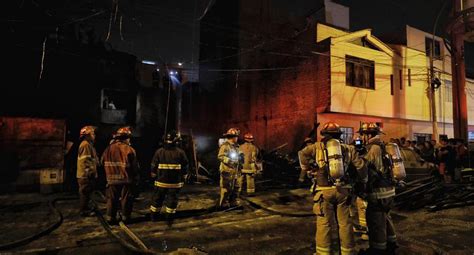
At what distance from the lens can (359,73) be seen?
1656cm

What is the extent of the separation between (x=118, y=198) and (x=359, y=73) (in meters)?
13.9

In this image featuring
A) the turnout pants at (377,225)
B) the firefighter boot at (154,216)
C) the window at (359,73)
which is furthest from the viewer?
the window at (359,73)

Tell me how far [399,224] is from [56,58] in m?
14.3

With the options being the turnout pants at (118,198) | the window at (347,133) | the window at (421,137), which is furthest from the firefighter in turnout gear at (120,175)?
the window at (421,137)

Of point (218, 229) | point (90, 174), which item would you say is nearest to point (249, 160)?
point (218, 229)

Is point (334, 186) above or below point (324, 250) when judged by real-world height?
above

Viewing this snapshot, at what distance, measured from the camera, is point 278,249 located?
17.3ft

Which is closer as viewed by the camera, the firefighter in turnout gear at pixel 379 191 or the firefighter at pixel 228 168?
the firefighter in turnout gear at pixel 379 191

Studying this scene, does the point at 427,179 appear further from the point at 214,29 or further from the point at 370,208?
the point at 214,29

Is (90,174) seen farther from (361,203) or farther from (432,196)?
(432,196)

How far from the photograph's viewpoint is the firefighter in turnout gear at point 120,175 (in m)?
6.64

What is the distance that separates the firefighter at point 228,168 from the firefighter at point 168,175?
48.9 inches

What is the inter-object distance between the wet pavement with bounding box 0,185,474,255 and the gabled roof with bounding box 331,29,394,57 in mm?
9490

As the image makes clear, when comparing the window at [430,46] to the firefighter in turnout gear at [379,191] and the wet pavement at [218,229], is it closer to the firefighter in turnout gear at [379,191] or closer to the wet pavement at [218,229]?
the wet pavement at [218,229]
